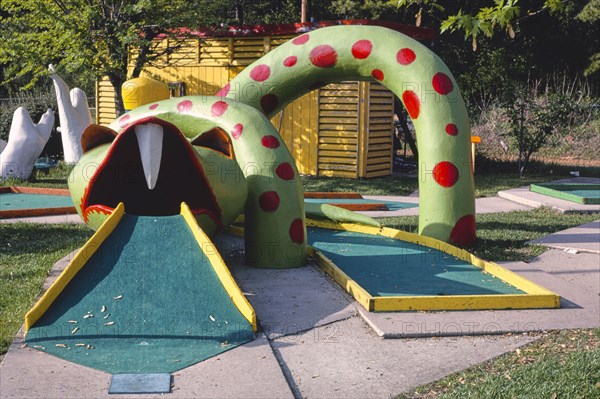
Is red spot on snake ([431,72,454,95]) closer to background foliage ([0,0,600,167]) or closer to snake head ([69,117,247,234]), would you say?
background foliage ([0,0,600,167])

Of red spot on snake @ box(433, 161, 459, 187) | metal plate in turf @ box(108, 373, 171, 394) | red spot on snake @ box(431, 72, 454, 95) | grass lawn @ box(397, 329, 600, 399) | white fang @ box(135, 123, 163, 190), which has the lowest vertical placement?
grass lawn @ box(397, 329, 600, 399)

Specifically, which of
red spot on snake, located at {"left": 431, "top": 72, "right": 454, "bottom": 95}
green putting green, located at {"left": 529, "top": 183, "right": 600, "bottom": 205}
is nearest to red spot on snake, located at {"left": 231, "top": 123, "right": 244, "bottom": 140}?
red spot on snake, located at {"left": 431, "top": 72, "right": 454, "bottom": 95}

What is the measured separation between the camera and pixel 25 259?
8289 millimetres

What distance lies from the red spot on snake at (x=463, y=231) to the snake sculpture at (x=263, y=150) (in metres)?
0.02

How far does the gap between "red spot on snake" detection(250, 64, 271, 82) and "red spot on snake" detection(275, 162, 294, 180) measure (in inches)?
84.5

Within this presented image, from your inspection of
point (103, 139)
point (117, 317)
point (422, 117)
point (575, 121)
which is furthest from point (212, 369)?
point (575, 121)

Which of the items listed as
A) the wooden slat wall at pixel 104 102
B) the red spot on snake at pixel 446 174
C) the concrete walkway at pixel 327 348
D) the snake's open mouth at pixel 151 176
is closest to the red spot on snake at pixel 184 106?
the snake's open mouth at pixel 151 176

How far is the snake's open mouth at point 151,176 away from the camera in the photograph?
6.48 meters

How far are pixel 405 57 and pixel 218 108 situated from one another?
7.95 ft

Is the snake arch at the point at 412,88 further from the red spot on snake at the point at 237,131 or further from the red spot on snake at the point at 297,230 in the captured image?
the red spot on snake at the point at 297,230

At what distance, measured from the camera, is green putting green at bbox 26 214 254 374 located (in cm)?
512

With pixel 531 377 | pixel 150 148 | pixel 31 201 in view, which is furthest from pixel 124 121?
pixel 531 377

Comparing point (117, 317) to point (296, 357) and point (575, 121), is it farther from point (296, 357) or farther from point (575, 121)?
point (575, 121)

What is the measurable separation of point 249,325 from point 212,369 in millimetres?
751
